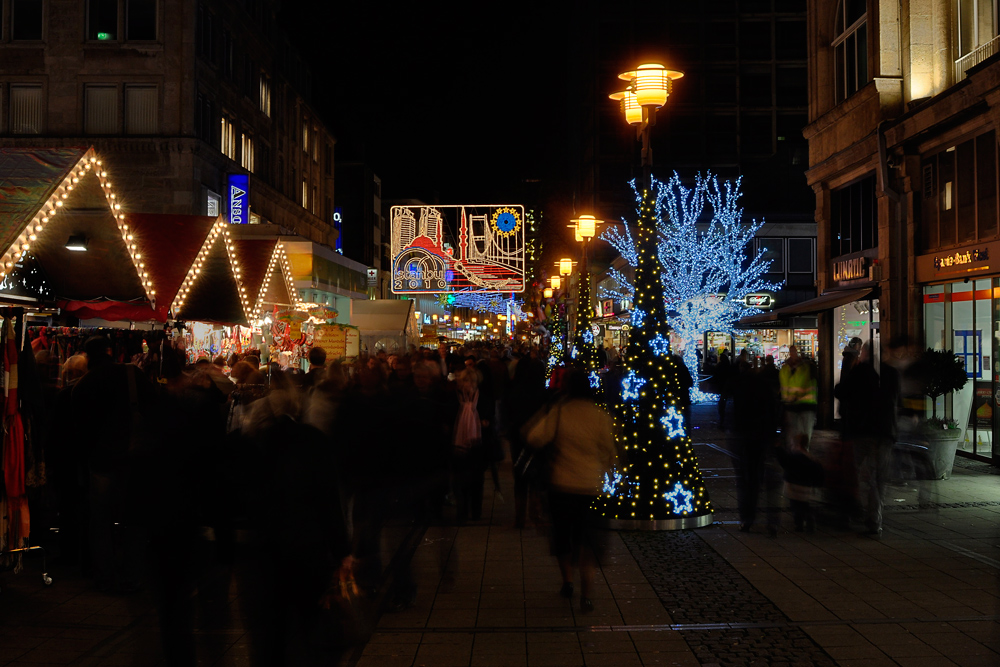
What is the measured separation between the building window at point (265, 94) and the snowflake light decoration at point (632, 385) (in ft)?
118

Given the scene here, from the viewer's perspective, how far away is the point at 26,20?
31859 mm

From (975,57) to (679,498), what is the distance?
1091 centimetres

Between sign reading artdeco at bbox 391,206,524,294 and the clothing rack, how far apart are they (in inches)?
748

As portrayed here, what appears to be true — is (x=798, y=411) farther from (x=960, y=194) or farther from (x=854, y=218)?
(x=854, y=218)

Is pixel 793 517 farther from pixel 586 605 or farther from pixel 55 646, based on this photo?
pixel 55 646

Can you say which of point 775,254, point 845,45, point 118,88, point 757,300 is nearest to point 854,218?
point 845,45

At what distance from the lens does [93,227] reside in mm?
11016

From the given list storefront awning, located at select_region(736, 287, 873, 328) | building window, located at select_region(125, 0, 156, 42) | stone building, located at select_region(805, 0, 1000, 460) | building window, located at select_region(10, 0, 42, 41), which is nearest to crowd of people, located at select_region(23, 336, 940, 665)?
stone building, located at select_region(805, 0, 1000, 460)

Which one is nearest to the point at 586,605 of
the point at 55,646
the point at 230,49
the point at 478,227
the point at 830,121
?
the point at 55,646

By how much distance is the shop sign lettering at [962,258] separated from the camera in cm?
1407

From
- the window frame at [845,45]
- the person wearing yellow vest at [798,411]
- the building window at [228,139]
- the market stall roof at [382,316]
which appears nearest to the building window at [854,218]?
the window frame at [845,45]

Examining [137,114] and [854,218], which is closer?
[854,218]

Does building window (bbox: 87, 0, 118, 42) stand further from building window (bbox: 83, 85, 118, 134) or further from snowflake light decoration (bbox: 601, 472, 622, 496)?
snowflake light decoration (bbox: 601, 472, 622, 496)

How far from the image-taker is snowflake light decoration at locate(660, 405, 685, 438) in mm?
9789
